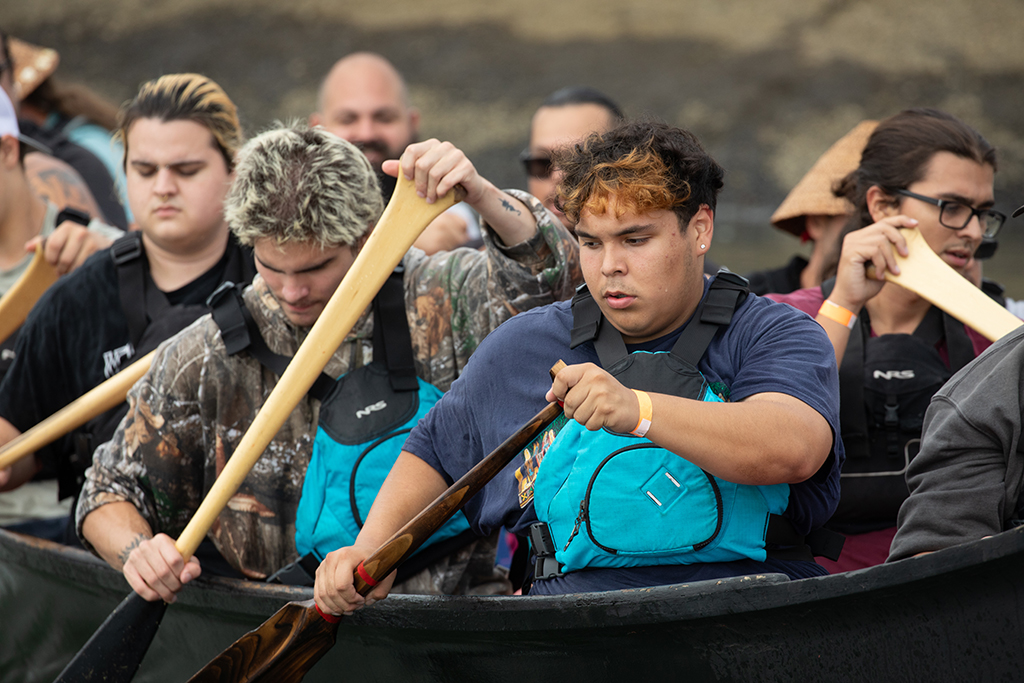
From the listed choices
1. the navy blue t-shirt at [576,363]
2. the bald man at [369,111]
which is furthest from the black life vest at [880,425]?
the bald man at [369,111]

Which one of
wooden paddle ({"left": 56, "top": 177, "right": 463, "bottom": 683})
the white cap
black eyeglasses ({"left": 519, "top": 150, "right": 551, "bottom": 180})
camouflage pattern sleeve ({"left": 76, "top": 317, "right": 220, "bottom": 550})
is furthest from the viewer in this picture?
black eyeglasses ({"left": 519, "top": 150, "right": 551, "bottom": 180})

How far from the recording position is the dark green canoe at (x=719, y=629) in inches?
68.5

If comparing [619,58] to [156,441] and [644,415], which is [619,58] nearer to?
[156,441]

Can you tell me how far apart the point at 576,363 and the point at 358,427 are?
0.77 m

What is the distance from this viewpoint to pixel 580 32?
2611cm

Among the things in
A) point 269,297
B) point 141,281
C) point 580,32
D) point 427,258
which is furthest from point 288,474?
point 580,32

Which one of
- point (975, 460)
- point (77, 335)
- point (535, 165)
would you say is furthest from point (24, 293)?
point (975, 460)

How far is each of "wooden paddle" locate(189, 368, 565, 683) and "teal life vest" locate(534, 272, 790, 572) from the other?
84 millimetres

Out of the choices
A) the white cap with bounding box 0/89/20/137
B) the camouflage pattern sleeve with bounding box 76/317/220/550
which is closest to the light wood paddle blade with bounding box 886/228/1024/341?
the camouflage pattern sleeve with bounding box 76/317/220/550

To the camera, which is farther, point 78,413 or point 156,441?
point 78,413

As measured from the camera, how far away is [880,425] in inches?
104

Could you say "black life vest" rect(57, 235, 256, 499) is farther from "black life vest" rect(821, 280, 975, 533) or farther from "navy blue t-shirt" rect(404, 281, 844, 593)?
"black life vest" rect(821, 280, 975, 533)

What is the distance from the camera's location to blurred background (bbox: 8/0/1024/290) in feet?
72.3

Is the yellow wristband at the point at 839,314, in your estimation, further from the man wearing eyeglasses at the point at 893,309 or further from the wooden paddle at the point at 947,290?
the wooden paddle at the point at 947,290
